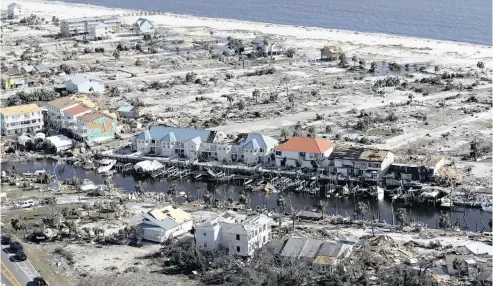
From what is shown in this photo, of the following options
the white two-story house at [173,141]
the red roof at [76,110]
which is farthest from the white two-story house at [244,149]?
the red roof at [76,110]

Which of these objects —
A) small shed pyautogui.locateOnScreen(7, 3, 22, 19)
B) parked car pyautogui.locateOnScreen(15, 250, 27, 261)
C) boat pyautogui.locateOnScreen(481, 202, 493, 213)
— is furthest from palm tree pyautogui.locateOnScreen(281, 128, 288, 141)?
small shed pyautogui.locateOnScreen(7, 3, 22, 19)

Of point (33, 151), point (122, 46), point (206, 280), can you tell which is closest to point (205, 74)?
point (122, 46)

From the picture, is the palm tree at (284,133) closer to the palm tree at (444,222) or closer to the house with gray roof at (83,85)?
the palm tree at (444,222)

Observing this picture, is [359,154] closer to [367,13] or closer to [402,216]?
[402,216]

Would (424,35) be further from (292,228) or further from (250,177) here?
(292,228)

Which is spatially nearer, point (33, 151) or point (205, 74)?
point (33, 151)

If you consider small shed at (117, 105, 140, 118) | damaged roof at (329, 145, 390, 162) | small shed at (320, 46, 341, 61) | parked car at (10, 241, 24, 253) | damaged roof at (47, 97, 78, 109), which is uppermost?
small shed at (320, 46, 341, 61)

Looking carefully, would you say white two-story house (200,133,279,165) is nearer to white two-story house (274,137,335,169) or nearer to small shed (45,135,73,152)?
white two-story house (274,137,335,169)
